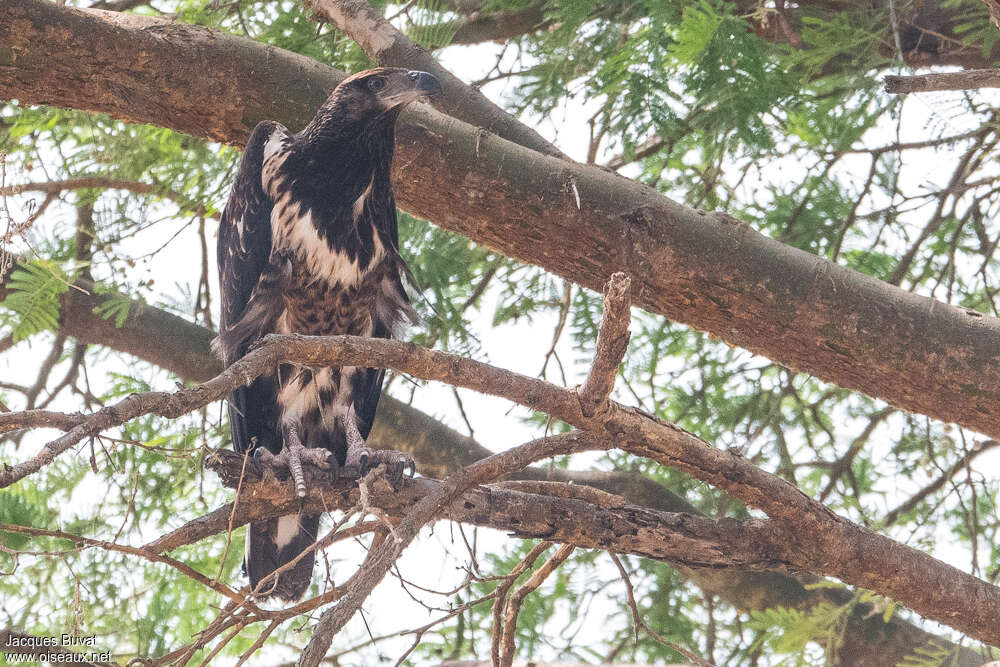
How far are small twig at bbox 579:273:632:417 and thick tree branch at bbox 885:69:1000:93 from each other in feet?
2.63

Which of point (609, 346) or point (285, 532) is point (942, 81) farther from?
point (285, 532)

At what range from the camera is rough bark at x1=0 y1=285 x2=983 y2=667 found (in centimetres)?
396

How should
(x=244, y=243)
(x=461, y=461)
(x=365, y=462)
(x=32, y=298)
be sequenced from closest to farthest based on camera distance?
1. (x=365, y=462)
2. (x=244, y=243)
3. (x=32, y=298)
4. (x=461, y=461)

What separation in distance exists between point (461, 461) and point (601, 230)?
1594mm

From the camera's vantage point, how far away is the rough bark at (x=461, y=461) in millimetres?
3959

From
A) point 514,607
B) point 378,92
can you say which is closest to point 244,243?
point 378,92

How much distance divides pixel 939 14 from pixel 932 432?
173cm

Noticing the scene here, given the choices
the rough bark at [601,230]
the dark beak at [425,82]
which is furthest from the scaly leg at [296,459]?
the dark beak at [425,82]

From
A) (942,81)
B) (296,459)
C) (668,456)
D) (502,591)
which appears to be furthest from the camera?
(296,459)

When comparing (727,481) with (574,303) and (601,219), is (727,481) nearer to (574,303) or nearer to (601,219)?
(601,219)

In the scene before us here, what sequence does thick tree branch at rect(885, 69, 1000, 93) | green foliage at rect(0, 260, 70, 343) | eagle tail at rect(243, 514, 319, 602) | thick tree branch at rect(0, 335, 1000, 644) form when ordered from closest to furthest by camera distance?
thick tree branch at rect(0, 335, 1000, 644)
thick tree branch at rect(885, 69, 1000, 93)
eagle tail at rect(243, 514, 319, 602)
green foliage at rect(0, 260, 70, 343)

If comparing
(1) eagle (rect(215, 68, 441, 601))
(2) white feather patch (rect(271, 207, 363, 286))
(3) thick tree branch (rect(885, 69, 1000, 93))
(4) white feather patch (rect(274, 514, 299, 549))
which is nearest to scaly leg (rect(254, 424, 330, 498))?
(1) eagle (rect(215, 68, 441, 601))

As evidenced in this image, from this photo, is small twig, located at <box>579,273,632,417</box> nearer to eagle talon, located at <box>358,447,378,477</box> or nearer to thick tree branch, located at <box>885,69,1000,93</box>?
thick tree branch, located at <box>885,69,1000,93</box>

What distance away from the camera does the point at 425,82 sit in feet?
11.2
